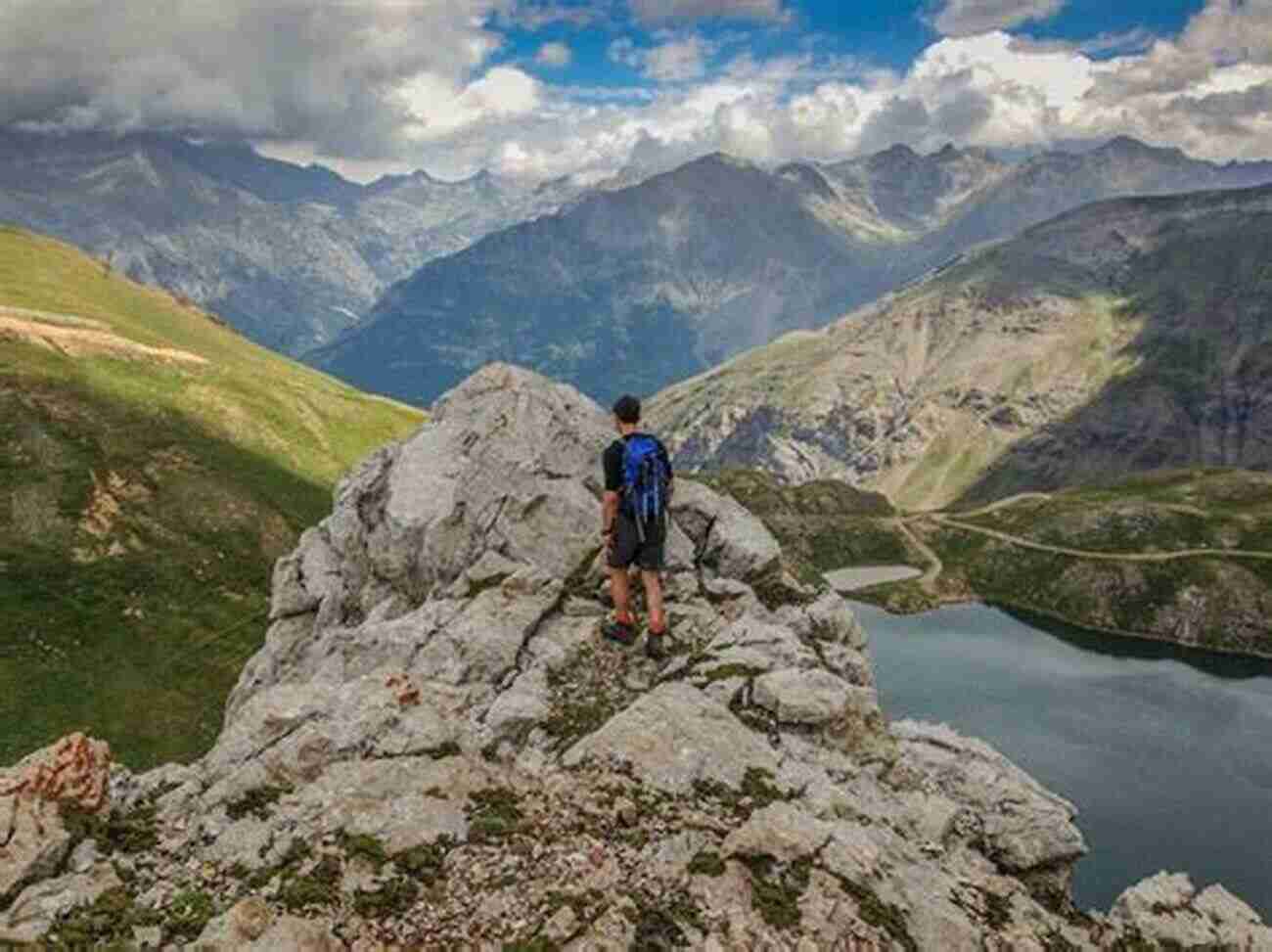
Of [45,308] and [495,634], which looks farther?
[45,308]

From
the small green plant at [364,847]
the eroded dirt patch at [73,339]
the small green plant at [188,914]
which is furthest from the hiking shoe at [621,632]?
the eroded dirt patch at [73,339]

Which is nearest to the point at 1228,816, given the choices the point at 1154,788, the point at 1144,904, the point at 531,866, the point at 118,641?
the point at 1154,788

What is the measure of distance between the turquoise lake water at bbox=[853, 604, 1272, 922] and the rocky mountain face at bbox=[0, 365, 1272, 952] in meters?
88.2

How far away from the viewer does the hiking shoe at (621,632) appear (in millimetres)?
28594

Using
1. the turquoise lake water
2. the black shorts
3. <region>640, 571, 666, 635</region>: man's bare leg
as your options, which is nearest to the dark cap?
the black shorts

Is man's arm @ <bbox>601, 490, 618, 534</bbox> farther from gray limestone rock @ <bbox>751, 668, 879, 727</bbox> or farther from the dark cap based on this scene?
gray limestone rock @ <bbox>751, 668, 879, 727</bbox>

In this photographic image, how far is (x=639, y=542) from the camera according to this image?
27.0m

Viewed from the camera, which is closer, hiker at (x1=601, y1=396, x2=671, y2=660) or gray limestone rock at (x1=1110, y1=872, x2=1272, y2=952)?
gray limestone rock at (x1=1110, y1=872, x2=1272, y2=952)

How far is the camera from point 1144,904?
1077 inches

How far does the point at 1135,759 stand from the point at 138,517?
140231 millimetres

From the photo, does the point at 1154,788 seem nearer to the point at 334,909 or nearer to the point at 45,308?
the point at 334,909

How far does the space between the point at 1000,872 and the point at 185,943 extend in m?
18.5

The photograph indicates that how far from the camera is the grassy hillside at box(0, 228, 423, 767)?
7325 cm

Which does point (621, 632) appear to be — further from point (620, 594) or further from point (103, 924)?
point (103, 924)
